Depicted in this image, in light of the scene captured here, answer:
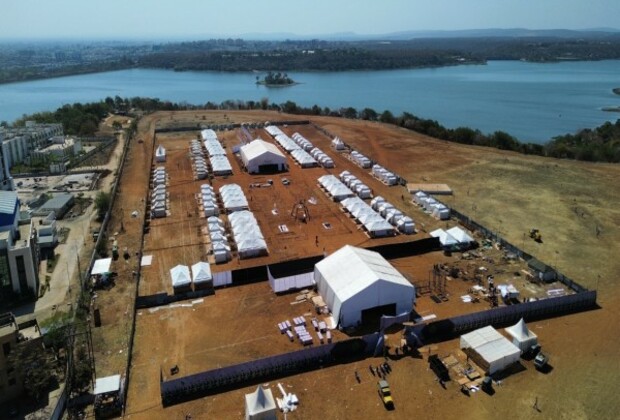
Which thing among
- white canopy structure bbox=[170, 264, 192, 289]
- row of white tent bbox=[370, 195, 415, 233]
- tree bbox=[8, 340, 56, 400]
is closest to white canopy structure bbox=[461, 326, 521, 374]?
row of white tent bbox=[370, 195, 415, 233]

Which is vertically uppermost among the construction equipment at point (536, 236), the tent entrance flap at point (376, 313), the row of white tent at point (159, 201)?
the row of white tent at point (159, 201)

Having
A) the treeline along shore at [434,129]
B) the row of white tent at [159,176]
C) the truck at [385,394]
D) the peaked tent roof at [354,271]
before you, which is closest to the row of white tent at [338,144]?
the treeline along shore at [434,129]

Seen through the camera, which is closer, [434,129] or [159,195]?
[159,195]

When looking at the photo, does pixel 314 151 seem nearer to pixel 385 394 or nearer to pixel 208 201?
pixel 208 201

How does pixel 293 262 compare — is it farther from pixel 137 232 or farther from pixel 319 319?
pixel 137 232

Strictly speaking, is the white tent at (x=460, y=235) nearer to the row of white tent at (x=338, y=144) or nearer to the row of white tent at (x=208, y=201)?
the row of white tent at (x=208, y=201)

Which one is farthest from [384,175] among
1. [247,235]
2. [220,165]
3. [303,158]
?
[247,235]

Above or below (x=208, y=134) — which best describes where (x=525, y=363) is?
below
